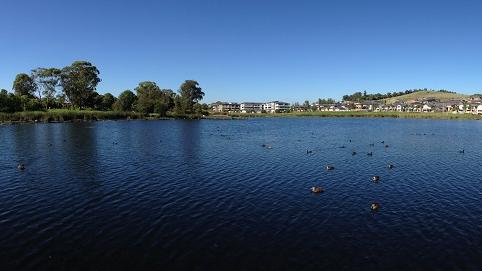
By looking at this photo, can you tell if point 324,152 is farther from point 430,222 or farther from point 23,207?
point 23,207

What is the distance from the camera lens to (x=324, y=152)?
201 feet

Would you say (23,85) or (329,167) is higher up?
(23,85)

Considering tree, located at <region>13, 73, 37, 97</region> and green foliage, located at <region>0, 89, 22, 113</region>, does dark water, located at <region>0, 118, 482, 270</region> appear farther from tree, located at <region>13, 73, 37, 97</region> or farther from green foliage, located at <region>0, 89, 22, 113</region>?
tree, located at <region>13, 73, 37, 97</region>

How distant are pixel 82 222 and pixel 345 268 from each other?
16981 millimetres

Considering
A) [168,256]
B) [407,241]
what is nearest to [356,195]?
[407,241]

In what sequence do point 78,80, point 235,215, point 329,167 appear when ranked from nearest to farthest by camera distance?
point 235,215, point 329,167, point 78,80

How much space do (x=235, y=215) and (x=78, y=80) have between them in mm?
167961

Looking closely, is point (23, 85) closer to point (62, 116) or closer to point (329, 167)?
point (62, 116)

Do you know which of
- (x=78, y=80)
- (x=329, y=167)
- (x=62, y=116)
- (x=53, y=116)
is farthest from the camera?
(x=78, y=80)

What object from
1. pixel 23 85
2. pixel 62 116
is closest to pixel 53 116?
pixel 62 116

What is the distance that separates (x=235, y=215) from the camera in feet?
86.1

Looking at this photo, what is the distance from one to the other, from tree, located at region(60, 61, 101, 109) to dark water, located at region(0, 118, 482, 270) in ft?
439

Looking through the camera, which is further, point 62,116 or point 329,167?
point 62,116

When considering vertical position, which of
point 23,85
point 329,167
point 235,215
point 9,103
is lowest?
point 235,215
